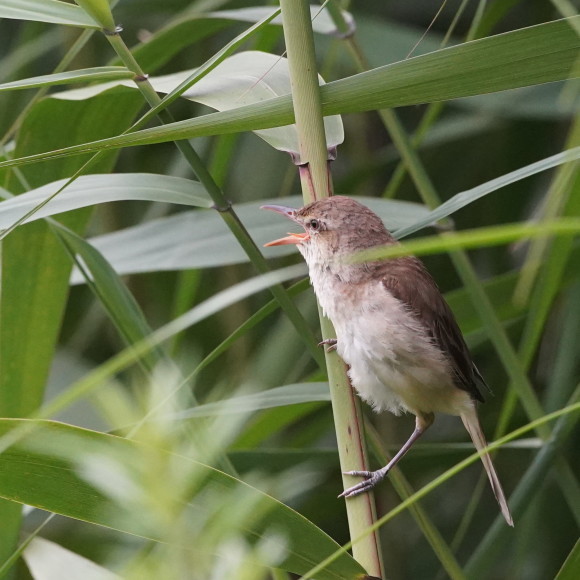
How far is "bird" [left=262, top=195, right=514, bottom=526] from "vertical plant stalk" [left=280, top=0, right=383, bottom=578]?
31cm

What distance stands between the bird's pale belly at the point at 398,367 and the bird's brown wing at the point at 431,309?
2cm

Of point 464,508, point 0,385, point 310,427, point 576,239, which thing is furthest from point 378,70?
point 464,508

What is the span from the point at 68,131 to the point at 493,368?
1781 mm

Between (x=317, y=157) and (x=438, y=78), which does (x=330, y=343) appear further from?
(x=438, y=78)

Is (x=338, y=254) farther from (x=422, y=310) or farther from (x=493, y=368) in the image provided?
(x=493, y=368)

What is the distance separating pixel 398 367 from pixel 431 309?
150mm

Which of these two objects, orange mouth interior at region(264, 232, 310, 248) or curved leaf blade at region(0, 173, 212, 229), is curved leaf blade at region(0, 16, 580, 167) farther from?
orange mouth interior at region(264, 232, 310, 248)

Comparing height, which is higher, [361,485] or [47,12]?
[47,12]

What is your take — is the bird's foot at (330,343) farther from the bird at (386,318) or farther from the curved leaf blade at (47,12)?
the curved leaf blade at (47,12)

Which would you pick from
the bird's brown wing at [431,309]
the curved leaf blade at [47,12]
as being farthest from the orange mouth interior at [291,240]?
the curved leaf blade at [47,12]

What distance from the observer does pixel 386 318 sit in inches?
68.3

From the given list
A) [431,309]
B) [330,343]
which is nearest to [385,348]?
[431,309]

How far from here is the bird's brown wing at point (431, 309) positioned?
1.79 meters

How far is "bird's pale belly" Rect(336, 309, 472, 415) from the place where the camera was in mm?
1610
